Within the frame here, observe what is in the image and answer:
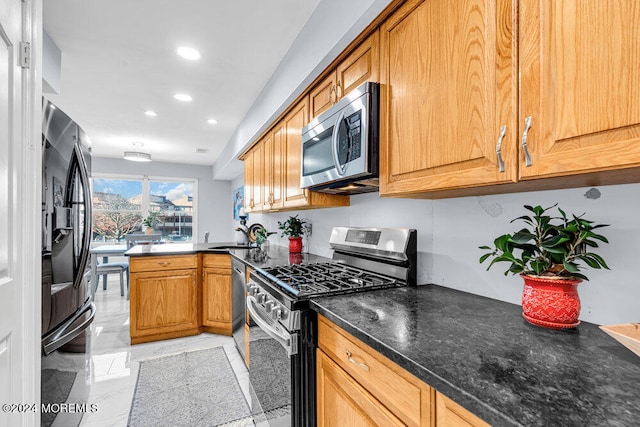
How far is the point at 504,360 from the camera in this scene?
0.71m

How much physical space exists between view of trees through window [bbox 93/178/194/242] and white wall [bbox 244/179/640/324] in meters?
5.77

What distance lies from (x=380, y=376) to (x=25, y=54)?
1693 millimetres

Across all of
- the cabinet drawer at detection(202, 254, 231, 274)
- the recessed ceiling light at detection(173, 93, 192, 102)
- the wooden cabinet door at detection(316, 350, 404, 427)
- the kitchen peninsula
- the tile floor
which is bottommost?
the tile floor

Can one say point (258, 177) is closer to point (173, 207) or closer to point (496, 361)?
point (496, 361)

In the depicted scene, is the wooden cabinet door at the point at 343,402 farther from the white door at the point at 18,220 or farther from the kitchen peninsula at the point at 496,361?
the white door at the point at 18,220

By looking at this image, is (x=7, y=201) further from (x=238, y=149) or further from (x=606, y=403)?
(x=238, y=149)

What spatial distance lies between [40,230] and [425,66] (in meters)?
1.65

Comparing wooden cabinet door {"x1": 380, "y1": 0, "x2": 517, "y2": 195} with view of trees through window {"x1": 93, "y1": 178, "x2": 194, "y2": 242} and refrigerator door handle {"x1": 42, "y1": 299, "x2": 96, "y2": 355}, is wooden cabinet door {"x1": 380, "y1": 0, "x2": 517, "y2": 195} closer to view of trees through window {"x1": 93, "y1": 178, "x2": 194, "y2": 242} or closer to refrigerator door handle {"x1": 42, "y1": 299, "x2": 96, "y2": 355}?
refrigerator door handle {"x1": 42, "y1": 299, "x2": 96, "y2": 355}

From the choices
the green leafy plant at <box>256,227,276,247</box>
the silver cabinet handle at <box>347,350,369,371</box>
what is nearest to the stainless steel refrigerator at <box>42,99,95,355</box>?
the silver cabinet handle at <box>347,350,369,371</box>

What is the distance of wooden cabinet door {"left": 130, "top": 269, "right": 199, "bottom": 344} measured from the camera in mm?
2979

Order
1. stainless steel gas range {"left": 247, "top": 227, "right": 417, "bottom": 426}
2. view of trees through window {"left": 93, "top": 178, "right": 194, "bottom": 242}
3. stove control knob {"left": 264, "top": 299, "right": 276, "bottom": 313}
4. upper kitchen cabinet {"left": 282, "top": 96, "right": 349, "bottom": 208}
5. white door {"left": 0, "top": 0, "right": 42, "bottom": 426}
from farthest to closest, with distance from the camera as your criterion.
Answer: view of trees through window {"left": 93, "top": 178, "right": 194, "bottom": 242}, upper kitchen cabinet {"left": 282, "top": 96, "right": 349, "bottom": 208}, stove control knob {"left": 264, "top": 299, "right": 276, "bottom": 313}, stainless steel gas range {"left": 247, "top": 227, "right": 417, "bottom": 426}, white door {"left": 0, "top": 0, "right": 42, "bottom": 426}

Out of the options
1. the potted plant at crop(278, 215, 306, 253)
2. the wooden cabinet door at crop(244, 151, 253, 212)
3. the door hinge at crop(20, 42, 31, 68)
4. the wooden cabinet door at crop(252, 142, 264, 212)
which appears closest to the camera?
the door hinge at crop(20, 42, 31, 68)

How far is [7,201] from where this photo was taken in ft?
3.40

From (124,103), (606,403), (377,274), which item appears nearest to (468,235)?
(377,274)
